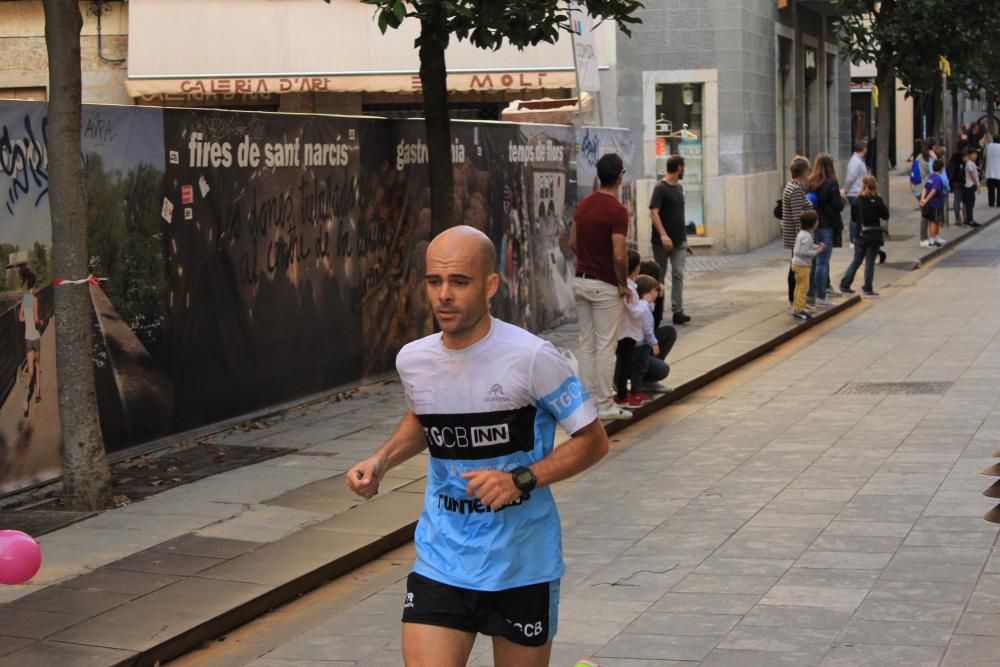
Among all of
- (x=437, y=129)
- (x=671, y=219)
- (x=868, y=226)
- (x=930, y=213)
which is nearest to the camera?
(x=437, y=129)

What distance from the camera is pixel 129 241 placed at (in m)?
10.6

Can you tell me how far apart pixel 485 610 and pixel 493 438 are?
1.56 ft

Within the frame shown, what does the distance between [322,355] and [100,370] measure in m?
3.15

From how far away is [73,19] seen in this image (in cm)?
896

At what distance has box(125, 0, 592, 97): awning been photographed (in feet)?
79.3

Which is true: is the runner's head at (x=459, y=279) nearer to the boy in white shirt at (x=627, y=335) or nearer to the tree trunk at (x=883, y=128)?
the boy in white shirt at (x=627, y=335)

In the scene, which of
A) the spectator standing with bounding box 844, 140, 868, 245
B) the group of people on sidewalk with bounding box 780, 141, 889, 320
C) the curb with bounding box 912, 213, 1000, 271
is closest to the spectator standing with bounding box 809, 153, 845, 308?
the group of people on sidewalk with bounding box 780, 141, 889, 320

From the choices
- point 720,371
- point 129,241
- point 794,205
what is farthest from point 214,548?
point 794,205

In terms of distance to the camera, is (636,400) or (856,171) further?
(856,171)

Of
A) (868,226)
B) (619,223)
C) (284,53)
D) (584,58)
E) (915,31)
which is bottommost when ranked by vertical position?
(868,226)

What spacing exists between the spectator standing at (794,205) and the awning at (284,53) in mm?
6007

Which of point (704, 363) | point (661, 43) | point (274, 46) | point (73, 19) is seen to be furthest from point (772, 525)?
point (661, 43)

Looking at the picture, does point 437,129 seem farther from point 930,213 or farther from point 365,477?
point 930,213

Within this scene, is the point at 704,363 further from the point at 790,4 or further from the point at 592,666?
the point at 790,4
